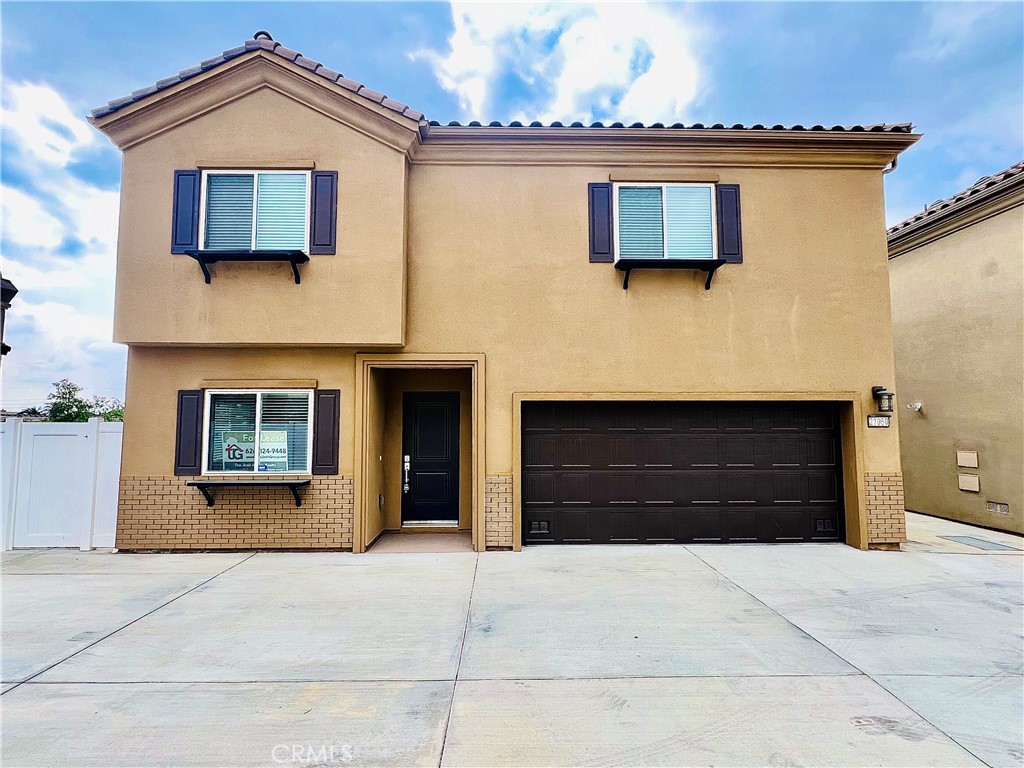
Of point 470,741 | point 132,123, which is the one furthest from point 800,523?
point 132,123

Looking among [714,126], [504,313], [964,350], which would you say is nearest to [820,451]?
[964,350]

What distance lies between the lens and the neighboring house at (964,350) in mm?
8258

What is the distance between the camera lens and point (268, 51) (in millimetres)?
6949

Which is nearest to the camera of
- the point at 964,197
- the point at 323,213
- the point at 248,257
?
the point at 248,257

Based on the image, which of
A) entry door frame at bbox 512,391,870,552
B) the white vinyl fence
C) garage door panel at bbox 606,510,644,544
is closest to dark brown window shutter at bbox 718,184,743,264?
entry door frame at bbox 512,391,870,552

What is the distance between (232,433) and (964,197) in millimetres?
12252

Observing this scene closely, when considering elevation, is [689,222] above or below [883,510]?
above

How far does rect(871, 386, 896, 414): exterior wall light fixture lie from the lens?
7.28m

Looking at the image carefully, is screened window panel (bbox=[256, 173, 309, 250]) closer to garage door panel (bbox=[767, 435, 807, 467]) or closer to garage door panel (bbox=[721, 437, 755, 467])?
garage door panel (bbox=[721, 437, 755, 467])

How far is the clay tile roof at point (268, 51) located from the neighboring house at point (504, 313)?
3 cm

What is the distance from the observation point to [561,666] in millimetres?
3639

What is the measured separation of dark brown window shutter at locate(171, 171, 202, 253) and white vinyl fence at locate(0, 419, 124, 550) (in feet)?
8.77

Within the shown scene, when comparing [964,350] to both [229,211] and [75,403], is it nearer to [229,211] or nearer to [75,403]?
[229,211]

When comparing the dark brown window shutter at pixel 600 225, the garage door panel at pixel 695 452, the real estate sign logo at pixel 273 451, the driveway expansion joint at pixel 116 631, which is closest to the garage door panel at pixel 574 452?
the garage door panel at pixel 695 452
